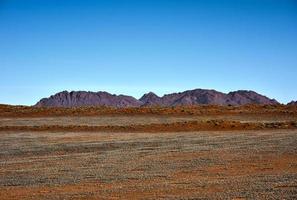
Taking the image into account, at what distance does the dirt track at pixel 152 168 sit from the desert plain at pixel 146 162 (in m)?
0.03

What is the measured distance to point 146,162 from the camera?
25703 millimetres

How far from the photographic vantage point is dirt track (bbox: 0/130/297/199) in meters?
17.6

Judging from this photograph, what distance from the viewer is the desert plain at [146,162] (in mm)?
17781

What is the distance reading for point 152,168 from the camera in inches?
930

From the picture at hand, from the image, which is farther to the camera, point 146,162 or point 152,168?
point 146,162

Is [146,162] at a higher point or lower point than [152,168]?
higher

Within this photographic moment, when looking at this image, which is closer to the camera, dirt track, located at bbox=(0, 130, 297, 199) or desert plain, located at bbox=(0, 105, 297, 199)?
→ dirt track, located at bbox=(0, 130, 297, 199)

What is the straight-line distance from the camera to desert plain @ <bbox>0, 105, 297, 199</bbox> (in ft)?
58.3

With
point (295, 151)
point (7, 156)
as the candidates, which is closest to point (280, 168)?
point (295, 151)

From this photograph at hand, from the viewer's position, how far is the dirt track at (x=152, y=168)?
694 inches

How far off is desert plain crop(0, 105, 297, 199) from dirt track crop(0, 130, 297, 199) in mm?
33

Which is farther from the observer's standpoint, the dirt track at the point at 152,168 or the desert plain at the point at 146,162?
the desert plain at the point at 146,162

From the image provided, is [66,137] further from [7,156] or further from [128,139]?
[7,156]

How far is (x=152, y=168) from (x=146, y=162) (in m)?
2.11
